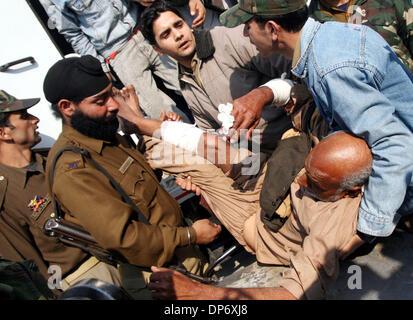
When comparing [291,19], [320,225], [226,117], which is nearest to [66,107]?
[226,117]

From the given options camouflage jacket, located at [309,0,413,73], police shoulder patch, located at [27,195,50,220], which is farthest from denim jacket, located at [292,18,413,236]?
A: police shoulder patch, located at [27,195,50,220]

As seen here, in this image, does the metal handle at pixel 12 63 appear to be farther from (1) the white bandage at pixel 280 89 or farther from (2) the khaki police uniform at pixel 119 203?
(1) the white bandage at pixel 280 89

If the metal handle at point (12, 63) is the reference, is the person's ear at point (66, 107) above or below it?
below

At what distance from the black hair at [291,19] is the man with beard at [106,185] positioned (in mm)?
1258

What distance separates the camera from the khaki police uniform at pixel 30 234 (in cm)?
235

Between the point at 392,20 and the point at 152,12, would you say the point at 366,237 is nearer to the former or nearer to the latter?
the point at 392,20

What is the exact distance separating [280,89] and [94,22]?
7.60 feet

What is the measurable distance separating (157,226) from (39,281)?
77cm

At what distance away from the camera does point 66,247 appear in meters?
2.39

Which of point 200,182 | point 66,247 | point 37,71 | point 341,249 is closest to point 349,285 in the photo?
point 341,249

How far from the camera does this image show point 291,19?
174 cm

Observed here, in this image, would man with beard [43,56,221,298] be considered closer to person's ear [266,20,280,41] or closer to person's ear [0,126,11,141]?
person's ear [0,126,11,141]

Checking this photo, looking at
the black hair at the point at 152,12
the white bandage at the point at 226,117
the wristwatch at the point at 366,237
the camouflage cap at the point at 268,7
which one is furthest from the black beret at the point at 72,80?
the wristwatch at the point at 366,237
